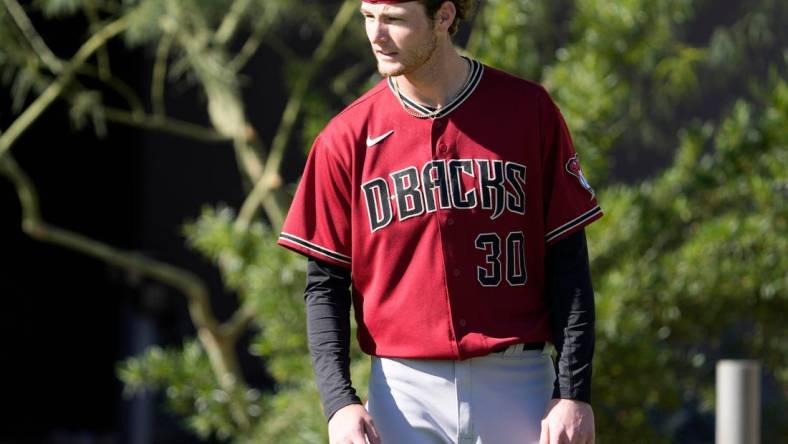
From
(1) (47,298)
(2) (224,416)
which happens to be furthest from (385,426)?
(1) (47,298)

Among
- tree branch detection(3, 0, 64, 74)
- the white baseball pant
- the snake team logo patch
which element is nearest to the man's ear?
the snake team logo patch

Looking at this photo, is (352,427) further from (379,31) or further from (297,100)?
(297,100)

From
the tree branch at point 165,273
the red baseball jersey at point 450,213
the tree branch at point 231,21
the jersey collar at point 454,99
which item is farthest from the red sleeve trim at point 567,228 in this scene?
the tree branch at point 231,21

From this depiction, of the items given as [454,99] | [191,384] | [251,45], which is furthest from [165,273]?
[454,99]

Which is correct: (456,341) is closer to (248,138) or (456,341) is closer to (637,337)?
(637,337)

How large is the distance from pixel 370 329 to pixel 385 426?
0.63 feet

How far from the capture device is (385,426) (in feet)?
8.84

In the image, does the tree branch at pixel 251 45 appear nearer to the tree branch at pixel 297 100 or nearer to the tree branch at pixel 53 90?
the tree branch at pixel 297 100

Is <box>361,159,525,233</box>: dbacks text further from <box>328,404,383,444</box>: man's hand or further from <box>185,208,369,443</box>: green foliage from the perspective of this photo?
<box>185,208,369,443</box>: green foliage

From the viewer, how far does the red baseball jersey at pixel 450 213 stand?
2.65 meters

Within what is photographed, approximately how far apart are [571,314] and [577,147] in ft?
8.41

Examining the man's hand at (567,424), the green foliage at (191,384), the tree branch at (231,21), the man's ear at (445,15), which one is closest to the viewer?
the man's hand at (567,424)

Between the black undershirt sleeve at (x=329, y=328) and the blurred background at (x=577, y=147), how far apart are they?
6.93ft

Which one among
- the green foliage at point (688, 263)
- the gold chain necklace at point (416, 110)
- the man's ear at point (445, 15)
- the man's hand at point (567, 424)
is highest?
the green foliage at point (688, 263)
